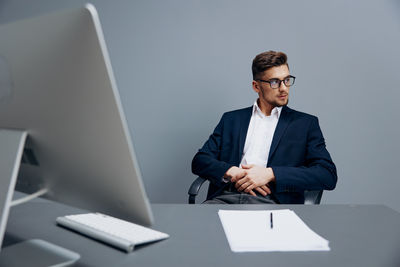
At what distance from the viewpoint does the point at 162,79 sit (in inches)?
101

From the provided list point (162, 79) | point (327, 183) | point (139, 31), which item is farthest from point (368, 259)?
point (139, 31)

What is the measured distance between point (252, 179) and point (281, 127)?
44cm

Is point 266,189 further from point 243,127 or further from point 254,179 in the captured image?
point 243,127

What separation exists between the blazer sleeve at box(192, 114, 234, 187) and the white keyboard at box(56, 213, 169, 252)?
934 millimetres

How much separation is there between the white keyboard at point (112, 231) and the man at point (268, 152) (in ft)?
3.00

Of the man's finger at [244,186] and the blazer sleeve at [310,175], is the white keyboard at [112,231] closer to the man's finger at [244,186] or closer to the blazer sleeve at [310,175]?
the man's finger at [244,186]

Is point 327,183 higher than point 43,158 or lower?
lower

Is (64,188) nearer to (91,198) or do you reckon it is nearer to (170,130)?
(91,198)

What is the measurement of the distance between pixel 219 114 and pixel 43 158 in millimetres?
1971

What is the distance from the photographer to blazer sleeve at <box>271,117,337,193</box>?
1691mm

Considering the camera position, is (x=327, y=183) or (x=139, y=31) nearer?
(x=327, y=183)

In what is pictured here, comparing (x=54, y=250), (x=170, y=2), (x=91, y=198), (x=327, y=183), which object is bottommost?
(x=327, y=183)

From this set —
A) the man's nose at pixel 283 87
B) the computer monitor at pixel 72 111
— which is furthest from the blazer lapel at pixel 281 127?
the computer monitor at pixel 72 111

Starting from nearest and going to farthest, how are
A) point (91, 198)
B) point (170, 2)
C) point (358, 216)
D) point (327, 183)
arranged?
point (91, 198), point (358, 216), point (327, 183), point (170, 2)
